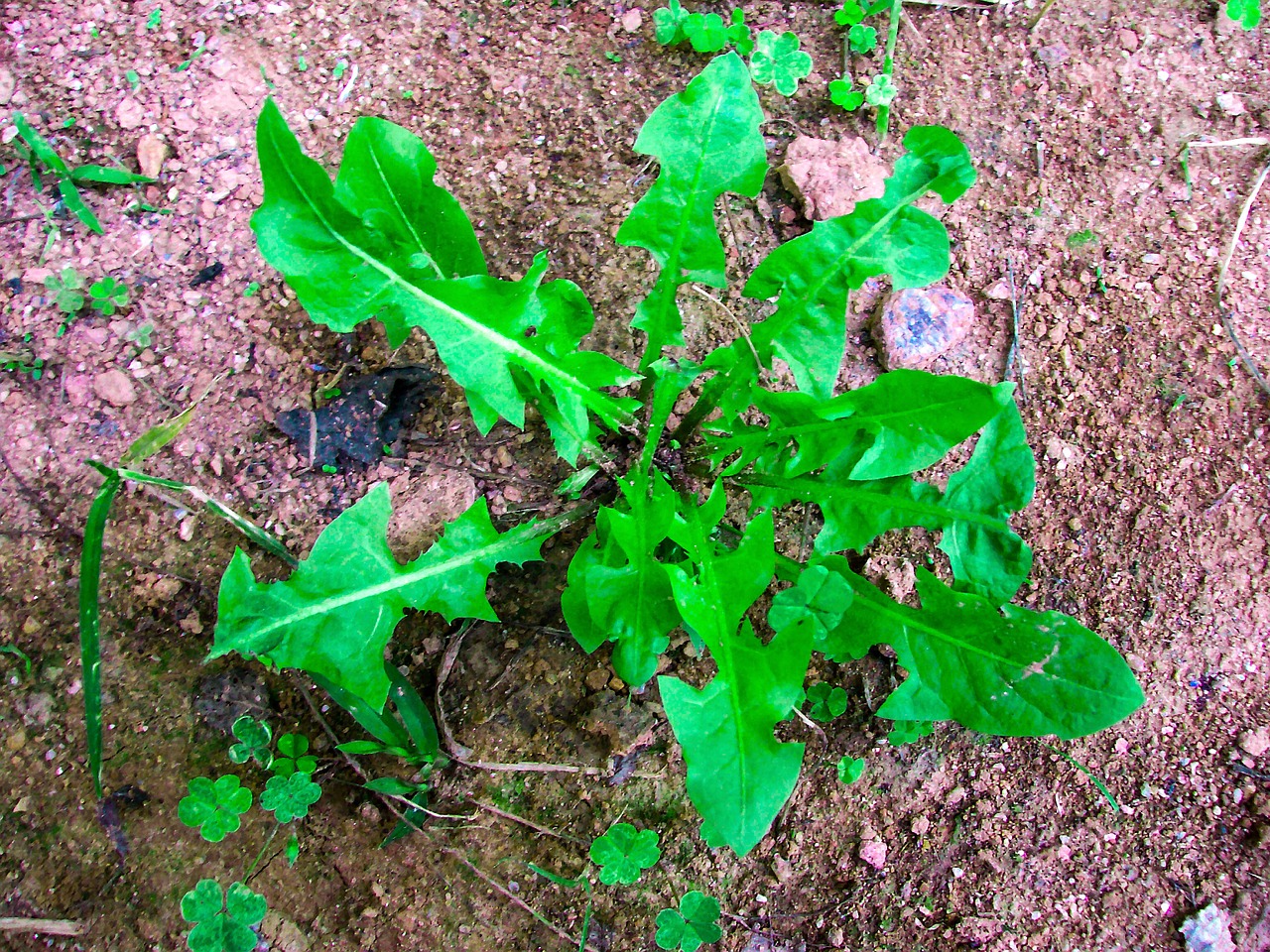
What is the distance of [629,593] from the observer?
1648 mm

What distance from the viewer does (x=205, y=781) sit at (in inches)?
67.7

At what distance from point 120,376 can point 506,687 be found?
115cm

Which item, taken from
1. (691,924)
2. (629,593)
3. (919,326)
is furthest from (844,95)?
(691,924)

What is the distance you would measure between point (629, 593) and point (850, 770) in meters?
0.70

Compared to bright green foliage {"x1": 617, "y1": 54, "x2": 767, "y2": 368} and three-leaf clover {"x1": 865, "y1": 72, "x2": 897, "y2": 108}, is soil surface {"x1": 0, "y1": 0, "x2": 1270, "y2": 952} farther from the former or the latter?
bright green foliage {"x1": 617, "y1": 54, "x2": 767, "y2": 368}

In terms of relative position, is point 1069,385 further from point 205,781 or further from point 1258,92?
point 205,781

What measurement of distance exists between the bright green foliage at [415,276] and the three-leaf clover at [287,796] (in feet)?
2.80

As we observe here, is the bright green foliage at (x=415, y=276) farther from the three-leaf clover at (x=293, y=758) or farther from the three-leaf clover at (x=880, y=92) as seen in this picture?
the three-leaf clover at (x=880, y=92)

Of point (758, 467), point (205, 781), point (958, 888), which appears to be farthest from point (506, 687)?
point (958, 888)

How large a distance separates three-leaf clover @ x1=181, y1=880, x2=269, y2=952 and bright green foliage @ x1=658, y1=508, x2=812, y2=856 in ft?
3.17

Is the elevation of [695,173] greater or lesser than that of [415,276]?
greater

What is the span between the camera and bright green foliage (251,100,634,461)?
157 centimetres

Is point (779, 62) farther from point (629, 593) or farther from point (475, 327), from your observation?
point (629, 593)

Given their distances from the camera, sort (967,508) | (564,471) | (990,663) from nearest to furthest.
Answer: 1. (990,663)
2. (967,508)
3. (564,471)
